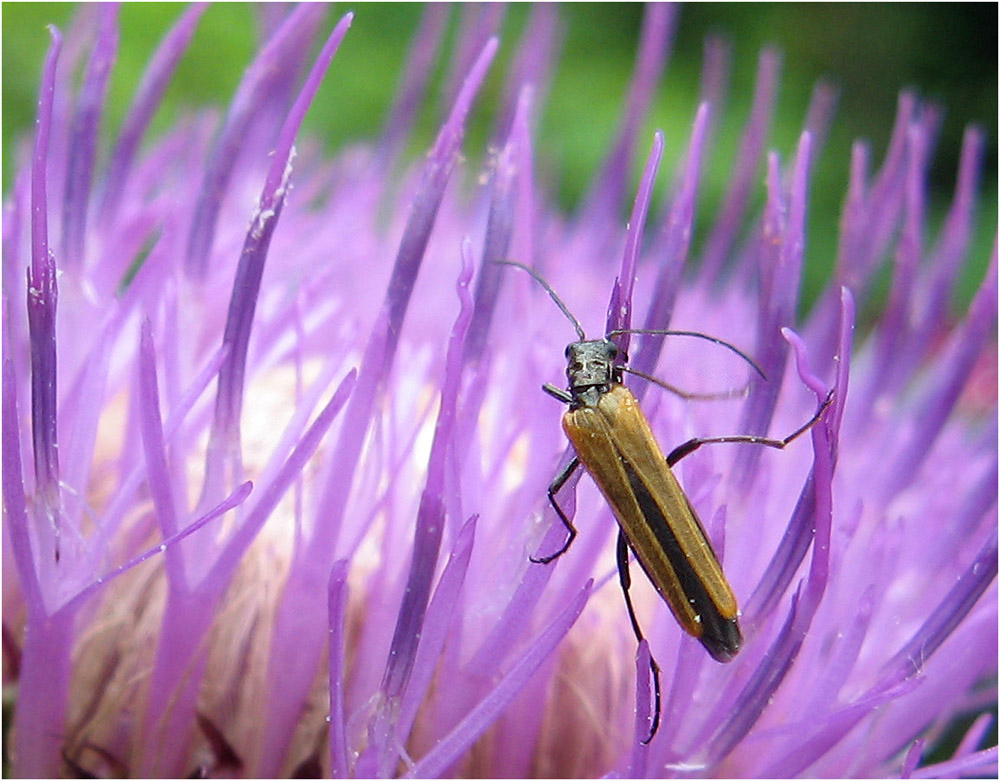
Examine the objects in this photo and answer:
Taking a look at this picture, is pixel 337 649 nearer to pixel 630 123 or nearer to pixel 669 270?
pixel 669 270

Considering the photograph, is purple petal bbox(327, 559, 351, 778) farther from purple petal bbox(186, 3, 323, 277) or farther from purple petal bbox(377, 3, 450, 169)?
purple petal bbox(377, 3, 450, 169)

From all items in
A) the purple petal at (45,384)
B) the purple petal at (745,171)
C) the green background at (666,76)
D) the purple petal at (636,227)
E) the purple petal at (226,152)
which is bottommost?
the purple petal at (45,384)

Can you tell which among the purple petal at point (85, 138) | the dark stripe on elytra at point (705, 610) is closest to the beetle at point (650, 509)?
the dark stripe on elytra at point (705, 610)

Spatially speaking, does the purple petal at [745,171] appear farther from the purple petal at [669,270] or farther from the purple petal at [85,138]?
the purple petal at [85,138]

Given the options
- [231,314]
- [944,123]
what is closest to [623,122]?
[231,314]

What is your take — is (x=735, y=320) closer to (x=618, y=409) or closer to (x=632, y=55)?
(x=618, y=409)

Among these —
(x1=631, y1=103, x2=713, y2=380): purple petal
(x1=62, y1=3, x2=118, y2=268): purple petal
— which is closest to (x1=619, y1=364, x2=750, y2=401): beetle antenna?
(x1=631, y1=103, x2=713, y2=380): purple petal
